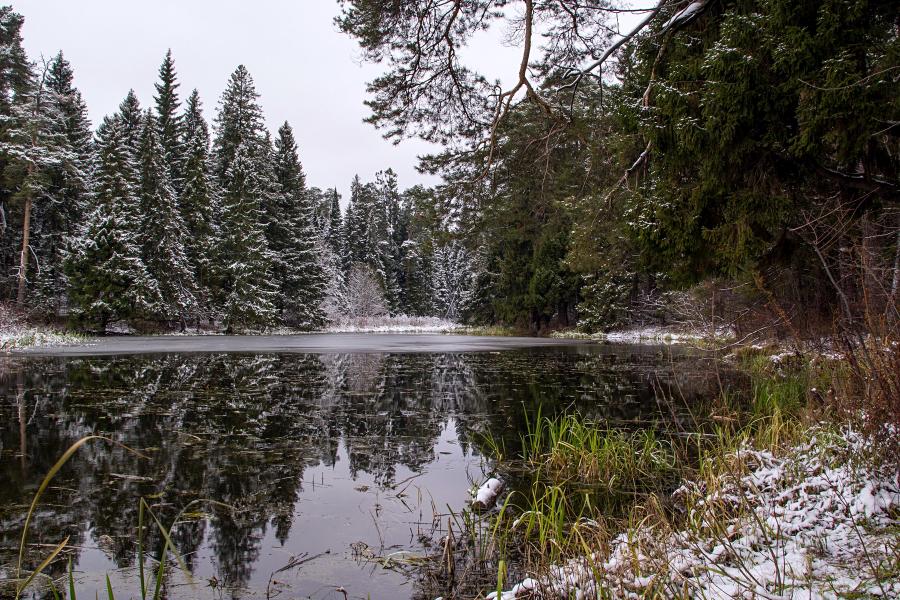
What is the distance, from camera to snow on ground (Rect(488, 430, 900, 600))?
196cm

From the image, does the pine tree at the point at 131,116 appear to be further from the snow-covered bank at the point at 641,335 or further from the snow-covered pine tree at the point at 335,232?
the snow-covered bank at the point at 641,335

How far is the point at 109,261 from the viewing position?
24391 millimetres

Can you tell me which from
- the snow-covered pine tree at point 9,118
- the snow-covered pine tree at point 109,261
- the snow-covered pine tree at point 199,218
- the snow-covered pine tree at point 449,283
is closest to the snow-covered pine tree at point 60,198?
the snow-covered pine tree at point 9,118

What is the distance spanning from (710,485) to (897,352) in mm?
1333

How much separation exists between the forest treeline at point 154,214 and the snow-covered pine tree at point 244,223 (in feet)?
0.28

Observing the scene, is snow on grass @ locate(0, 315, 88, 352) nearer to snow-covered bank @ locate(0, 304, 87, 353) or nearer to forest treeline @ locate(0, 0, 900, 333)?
snow-covered bank @ locate(0, 304, 87, 353)

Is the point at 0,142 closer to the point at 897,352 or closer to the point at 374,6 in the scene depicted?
the point at 374,6

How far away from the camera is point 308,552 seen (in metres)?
2.94

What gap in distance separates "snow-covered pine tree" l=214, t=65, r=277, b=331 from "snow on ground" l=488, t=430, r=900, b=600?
30238 mm

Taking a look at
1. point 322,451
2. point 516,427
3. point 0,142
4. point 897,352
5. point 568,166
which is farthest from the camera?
point 0,142

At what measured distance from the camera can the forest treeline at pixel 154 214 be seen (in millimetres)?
24438

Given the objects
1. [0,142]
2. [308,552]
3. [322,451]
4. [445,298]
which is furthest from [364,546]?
[445,298]

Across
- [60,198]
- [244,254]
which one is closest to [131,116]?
[60,198]

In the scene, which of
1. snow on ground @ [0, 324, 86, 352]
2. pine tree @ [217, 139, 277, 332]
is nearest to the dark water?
snow on ground @ [0, 324, 86, 352]
